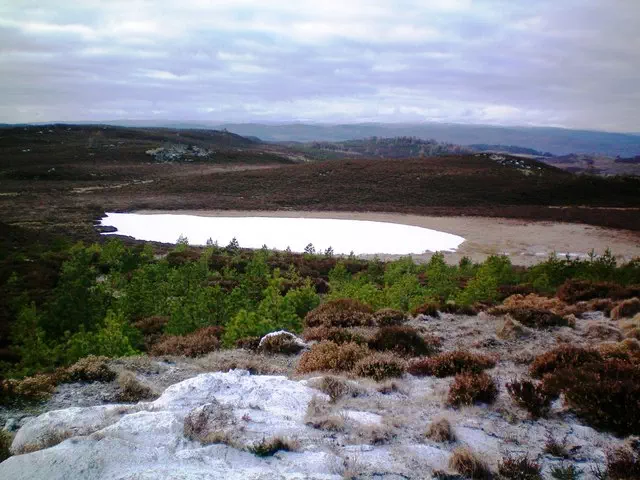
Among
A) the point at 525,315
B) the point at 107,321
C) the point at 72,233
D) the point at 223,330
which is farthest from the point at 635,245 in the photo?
the point at 72,233

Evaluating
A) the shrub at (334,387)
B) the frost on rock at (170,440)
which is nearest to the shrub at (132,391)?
the frost on rock at (170,440)

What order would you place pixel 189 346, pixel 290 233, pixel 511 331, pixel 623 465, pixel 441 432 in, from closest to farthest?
pixel 623 465, pixel 441 432, pixel 189 346, pixel 511 331, pixel 290 233

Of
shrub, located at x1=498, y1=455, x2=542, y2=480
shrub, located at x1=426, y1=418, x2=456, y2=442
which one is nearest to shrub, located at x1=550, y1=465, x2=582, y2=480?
shrub, located at x1=498, y1=455, x2=542, y2=480

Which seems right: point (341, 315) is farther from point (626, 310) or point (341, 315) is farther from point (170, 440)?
point (626, 310)

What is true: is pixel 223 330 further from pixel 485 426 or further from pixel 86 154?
pixel 86 154

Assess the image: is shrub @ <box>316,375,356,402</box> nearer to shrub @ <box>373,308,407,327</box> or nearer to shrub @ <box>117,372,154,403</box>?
shrub @ <box>117,372,154,403</box>

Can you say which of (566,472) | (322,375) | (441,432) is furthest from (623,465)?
(322,375)
